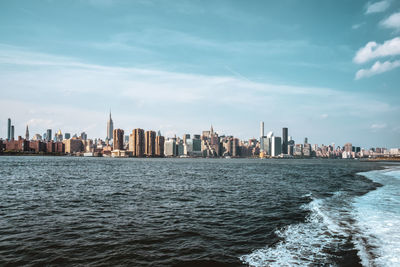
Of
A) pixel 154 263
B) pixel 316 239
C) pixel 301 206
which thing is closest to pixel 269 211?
pixel 301 206

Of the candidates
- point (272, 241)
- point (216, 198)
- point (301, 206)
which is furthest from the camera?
point (216, 198)

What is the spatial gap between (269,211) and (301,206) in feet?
14.7

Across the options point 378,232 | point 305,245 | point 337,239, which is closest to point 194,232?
point 305,245

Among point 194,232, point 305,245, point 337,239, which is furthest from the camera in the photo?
point 194,232

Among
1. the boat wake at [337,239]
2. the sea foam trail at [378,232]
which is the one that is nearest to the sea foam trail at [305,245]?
the boat wake at [337,239]

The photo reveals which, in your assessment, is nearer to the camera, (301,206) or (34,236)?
(34,236)

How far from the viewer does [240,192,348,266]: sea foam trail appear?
1187cm

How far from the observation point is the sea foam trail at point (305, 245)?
1187cm

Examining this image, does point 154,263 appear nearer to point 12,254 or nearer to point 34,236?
point 12,254

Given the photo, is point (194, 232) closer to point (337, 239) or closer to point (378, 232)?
point (337, 239)

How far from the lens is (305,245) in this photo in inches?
551

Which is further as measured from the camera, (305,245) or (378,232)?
(378,232)

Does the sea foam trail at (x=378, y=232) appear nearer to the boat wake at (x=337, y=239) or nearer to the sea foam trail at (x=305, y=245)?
the boat wake at (x=337, y=239)

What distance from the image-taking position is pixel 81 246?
1354 centimetres
